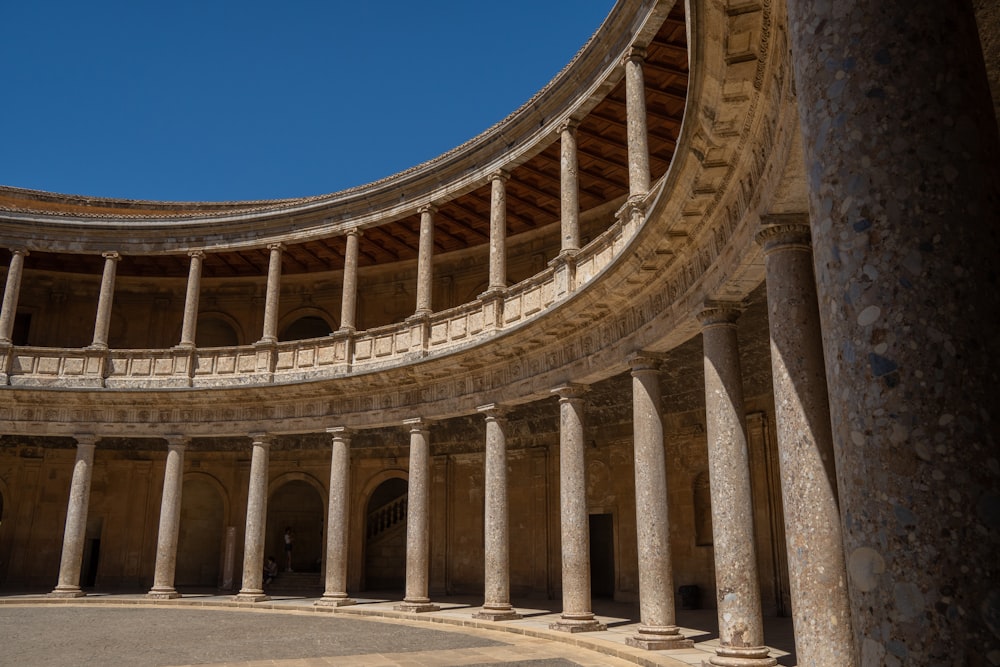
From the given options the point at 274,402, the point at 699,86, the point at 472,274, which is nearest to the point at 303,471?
the point at 274,402

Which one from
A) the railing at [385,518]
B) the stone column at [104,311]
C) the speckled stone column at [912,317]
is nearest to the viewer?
the speckled stone column at [912,317]

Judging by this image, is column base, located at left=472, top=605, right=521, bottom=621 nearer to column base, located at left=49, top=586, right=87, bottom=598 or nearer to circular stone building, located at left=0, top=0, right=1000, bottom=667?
circular stone building, located at left=0, top=0, right=1000, bottom=667

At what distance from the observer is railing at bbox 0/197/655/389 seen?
15367 millimetres

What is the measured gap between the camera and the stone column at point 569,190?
14.3 meters

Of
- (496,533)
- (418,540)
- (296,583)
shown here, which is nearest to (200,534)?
(296,583)

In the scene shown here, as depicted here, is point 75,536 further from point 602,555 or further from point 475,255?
point 602,555

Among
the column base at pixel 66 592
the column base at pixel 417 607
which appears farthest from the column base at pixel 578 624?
the column base at pixel 66 592

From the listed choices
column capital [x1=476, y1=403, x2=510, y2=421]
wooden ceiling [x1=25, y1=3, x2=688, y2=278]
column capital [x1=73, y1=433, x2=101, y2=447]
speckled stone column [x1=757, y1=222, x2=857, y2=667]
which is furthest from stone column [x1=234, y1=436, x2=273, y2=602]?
speckled stone column [x1=757, y1=222, x2=857, y2=667]

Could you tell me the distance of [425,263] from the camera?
18.1 m

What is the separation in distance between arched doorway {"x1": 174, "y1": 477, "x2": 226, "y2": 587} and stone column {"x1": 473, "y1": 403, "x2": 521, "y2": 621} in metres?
12.4

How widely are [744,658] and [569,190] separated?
28.9ft

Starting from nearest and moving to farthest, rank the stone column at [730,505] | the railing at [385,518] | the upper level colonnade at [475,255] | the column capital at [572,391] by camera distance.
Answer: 1. the upper level colonnade at [475,255]
2. the stone column at [730,505]
3. the column capital at [572,391]
4. the railing at [385,518]

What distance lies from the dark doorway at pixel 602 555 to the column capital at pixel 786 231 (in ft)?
43.0

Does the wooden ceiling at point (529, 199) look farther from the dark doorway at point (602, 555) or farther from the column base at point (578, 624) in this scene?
the column base at point (578, 624)
